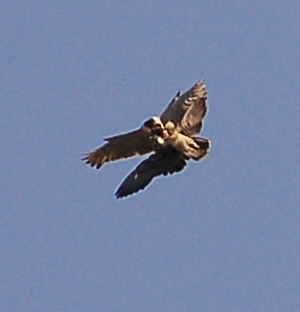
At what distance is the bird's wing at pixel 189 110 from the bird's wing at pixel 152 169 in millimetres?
403

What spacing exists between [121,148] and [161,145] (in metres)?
0.89

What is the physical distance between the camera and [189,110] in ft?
69.7

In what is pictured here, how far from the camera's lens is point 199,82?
22.0 meters

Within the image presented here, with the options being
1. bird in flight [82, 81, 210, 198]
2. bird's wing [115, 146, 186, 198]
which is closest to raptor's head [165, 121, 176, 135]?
bird in flight [82, 81, 210, 198]

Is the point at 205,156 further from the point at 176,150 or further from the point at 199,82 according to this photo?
the point at 199,82

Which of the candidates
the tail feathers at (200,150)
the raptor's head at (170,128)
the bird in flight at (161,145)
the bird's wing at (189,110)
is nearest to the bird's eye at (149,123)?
the bird in flight at (161,145)

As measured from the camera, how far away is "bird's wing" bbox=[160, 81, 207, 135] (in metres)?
20.8

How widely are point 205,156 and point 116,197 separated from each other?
4.60 ft

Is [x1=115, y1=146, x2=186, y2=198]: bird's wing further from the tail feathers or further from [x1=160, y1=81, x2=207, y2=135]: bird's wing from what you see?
[x1=160, y1=81, x2=207, y2=135]: bird's wing

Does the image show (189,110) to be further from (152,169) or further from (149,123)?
(152,169)

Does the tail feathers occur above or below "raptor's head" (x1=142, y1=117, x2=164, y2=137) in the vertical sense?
below

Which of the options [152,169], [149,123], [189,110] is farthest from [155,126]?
[189,110]

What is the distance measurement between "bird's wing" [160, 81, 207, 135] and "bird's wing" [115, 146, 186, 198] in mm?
403

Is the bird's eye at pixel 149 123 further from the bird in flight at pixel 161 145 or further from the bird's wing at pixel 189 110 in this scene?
the bird's wing at pixel 189 110
